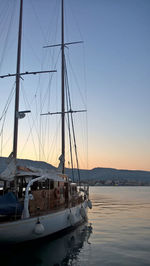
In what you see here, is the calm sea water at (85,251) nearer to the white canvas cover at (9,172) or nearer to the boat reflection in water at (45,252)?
the boat reflection in water at (45,252)

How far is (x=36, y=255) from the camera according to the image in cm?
1295

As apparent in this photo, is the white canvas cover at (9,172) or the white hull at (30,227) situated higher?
the white canvas cover at (9,172)

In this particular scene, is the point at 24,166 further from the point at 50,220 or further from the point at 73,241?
the point at 73,241

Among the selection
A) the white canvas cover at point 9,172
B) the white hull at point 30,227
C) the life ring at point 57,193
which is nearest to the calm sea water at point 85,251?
the white hull at point 30,227

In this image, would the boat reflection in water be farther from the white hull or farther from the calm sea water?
the white hull

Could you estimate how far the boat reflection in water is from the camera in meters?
Result: 12.1

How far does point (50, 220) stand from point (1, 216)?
2.90 m

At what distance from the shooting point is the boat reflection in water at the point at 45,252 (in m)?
12.1

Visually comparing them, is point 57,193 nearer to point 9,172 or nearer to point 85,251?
point 9,172

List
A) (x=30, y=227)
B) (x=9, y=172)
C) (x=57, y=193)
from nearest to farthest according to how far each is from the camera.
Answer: (x=30, y=227)
(x=9, y=172)
(x=57, y=193)

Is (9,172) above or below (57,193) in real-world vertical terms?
above

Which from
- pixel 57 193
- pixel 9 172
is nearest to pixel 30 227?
pixel 9 172

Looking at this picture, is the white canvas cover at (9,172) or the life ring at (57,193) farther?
the life ring at (57,193)

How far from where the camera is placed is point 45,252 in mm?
13586
